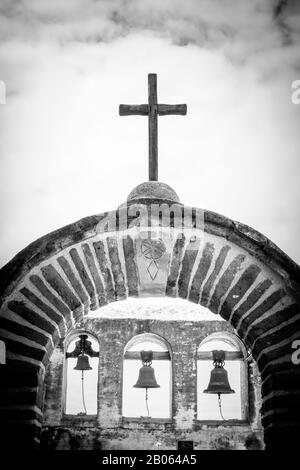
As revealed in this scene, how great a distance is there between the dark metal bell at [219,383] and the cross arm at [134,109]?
20.5 feet

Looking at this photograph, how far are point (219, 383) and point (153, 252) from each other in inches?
247

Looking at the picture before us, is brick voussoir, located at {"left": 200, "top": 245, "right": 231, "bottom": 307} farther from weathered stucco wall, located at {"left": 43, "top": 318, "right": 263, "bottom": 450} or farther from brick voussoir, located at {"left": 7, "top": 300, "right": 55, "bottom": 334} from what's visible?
weathered stucco wall, located at {"left": 43, "top": 318, "right": 263, "bottom": 450}

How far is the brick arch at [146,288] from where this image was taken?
3451 millimetres

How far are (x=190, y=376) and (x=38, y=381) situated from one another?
8814 millimetres

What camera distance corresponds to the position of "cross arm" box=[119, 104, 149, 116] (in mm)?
4668

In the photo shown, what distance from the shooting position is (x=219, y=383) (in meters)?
9.47

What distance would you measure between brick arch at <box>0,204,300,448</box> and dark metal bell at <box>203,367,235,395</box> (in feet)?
19.1

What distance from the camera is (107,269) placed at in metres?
3.90

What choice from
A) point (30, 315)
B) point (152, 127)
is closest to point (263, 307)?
point (30, 315)

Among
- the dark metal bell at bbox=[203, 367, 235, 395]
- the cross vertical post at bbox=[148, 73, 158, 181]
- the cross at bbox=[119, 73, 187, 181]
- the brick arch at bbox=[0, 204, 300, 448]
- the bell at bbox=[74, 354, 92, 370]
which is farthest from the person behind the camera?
the bell at bbox=[74, 354, 92, 370]

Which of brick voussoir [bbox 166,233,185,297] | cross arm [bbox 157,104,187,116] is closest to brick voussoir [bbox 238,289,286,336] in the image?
brick voussoir [bbox 166,233,185,297]

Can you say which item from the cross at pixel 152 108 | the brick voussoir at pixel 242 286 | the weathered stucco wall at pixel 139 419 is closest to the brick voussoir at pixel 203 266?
the brick voussoir at pixel 242 286
